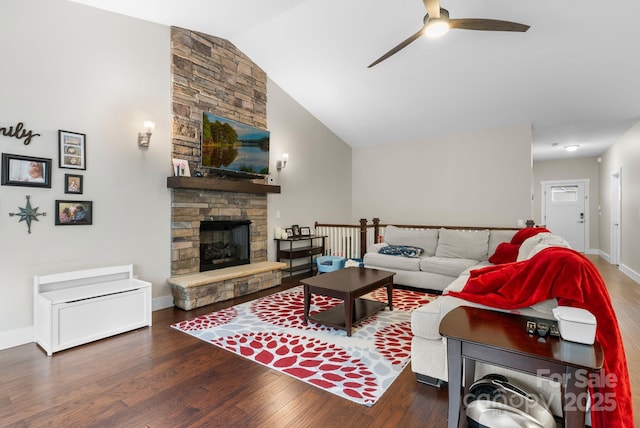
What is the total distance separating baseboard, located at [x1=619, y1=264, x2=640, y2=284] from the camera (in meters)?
5.29

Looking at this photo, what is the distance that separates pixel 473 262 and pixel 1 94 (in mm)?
5357

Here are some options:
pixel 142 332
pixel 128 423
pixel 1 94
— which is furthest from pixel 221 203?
pixel 128 423

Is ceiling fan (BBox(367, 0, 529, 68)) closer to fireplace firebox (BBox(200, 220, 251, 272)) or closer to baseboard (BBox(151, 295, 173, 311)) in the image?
fireplace firebox (BBox(200, 220, 251, 272))

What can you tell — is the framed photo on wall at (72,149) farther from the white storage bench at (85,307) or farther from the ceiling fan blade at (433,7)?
the ceiling fan blade at (433,7)

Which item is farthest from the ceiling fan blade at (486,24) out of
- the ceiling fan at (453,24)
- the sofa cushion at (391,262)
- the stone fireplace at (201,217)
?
the stone fireplace at (201,217)

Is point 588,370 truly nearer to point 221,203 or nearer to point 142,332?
point 142,332

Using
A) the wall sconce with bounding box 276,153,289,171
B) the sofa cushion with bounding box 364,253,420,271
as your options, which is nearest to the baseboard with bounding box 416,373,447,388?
the sofa cushion with bounding box 364,253,420,271

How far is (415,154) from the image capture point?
21.4 feet

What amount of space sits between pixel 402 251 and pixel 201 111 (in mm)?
3438

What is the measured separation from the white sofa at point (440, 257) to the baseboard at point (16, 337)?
398 centimetres

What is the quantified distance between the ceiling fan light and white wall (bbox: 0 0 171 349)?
9.98 ft

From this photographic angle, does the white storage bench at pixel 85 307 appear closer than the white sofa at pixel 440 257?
Yes

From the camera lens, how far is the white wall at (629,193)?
17.3 feet

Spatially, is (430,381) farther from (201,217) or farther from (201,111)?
(201,111)
